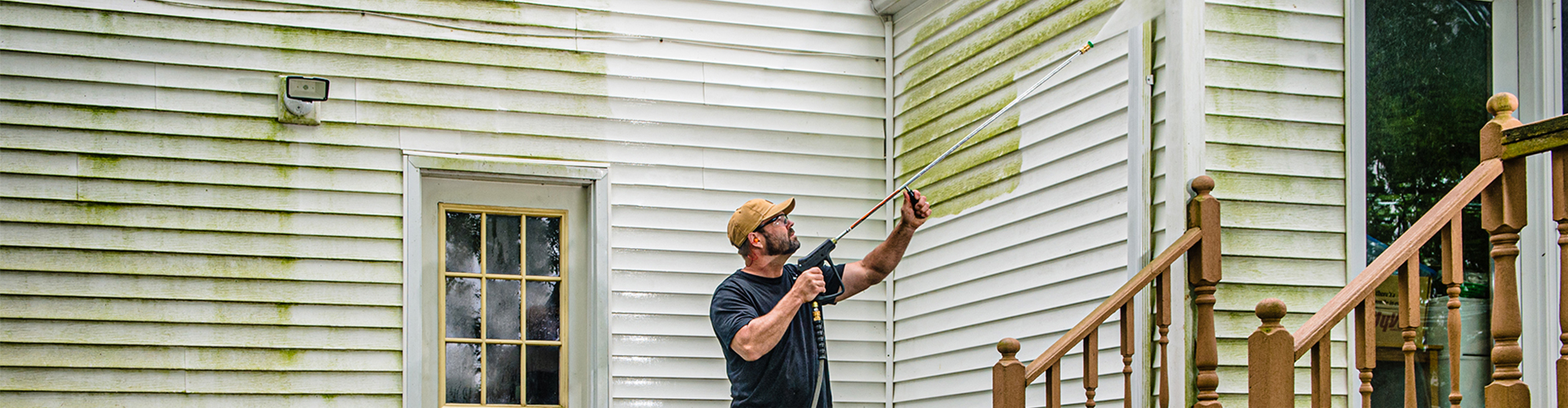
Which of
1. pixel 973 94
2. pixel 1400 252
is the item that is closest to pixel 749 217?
pixel 973 94

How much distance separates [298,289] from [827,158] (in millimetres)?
2459

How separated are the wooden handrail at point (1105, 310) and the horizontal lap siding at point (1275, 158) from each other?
0.90 ft

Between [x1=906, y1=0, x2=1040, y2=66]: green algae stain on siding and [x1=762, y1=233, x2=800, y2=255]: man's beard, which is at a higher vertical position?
[x1=906, y1=0, x2=1040, y2=66]: green algae stain on siding

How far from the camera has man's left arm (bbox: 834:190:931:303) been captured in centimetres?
526

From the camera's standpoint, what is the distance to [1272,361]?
3910 millimetres

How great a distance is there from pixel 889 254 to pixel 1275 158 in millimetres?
1378

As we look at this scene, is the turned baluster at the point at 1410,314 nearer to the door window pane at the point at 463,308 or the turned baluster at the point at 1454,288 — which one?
the turned baluster at the point at 1454,288

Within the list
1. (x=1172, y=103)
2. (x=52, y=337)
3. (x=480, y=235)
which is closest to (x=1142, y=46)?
(x=1172, y=103)

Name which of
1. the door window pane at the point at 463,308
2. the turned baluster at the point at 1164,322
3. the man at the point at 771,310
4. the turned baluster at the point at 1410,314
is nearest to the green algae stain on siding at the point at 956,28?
the man at the point at 771,310

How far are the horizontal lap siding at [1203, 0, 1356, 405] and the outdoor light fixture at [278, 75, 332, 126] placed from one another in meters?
3.53

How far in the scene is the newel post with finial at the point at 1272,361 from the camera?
387 centimetres

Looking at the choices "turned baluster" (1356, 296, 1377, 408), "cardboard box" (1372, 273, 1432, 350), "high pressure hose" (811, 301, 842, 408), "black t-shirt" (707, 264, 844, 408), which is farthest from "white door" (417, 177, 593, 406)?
"turned baluster" (1356, 296, 1377, 408)

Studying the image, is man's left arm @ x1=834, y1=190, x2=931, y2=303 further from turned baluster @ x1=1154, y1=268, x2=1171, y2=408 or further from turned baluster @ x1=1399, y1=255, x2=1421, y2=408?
turned baluster @ x1=1399, y1=255, x2=1421, y2=408

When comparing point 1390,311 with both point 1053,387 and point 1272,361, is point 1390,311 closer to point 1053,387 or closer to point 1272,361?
point 1053,387
